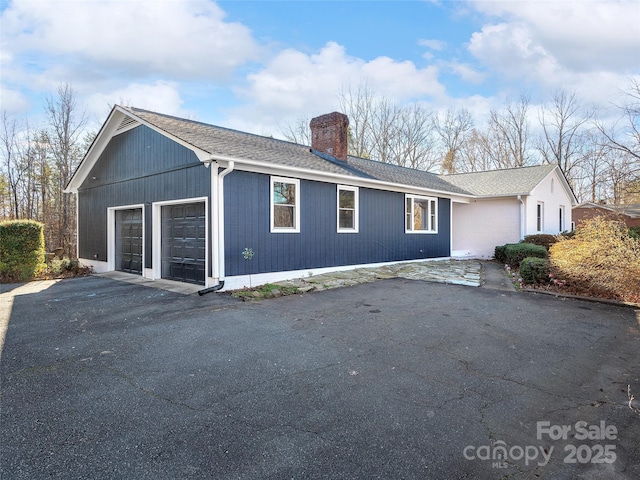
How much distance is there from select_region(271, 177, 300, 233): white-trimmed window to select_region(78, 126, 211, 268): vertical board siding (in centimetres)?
176

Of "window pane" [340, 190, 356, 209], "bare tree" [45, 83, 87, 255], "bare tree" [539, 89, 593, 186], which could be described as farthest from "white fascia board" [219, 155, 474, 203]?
"bare tree" [539, 89, 593, 186]

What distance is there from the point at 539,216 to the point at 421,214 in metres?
7.37

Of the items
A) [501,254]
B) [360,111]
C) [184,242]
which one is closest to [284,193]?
[184,242]

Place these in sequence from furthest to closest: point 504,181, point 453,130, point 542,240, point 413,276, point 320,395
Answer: point 453,130, point 504,181, point 542,240, point 413,276, point 320,395

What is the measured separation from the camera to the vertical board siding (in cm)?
931

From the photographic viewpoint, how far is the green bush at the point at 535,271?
28.6 ft

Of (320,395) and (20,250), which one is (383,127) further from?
(320,395)

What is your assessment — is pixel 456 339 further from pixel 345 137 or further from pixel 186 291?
pixel 345 137

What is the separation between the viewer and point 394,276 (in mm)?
10766

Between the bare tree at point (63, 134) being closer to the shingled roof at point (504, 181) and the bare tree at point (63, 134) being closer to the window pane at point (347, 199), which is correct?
the window pane at point (347, 199)

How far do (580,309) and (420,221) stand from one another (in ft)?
26.3

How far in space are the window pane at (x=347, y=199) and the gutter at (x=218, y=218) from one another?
160 inches

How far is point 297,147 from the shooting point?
524 inches

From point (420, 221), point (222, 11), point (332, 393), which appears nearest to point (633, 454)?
point (332, 393)
